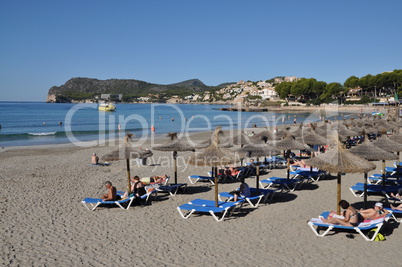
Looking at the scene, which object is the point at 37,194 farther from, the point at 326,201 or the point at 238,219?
the point at 326,201

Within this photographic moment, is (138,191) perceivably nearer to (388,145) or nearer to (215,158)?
(215,158)

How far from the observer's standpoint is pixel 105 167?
1558 cm

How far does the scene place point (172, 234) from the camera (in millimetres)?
7250

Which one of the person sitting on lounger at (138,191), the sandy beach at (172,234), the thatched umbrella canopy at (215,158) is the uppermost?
the thatched umbrella canopy at (215,158)

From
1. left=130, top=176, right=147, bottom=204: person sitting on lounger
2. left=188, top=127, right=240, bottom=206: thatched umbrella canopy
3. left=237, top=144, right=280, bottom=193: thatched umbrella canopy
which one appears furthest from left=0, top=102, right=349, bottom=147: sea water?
left=188, top=127, right=240, bottom=206: thatched umbrella canopy

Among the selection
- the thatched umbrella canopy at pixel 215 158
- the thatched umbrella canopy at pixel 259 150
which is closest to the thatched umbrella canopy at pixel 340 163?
the thatched umbrella canopy at pixel 215 158

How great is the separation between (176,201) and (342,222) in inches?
189

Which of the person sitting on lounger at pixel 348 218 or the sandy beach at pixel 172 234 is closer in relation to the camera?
the sandy beach at pixel 172 234

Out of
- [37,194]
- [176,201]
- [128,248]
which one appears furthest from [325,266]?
[37,194]

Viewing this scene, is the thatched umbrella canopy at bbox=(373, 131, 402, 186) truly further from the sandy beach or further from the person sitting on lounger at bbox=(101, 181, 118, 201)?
the person sitting on lounger at bbox=(101, 181, 118, 201)

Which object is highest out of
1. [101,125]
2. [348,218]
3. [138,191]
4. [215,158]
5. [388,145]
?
[388,145]

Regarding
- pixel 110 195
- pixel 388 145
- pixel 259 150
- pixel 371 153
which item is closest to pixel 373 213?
pixel 371 153

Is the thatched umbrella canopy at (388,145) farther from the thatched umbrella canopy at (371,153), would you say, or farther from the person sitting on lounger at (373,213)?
the person sitting on lounger at (373,213)

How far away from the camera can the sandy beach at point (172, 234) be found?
6012 mm
